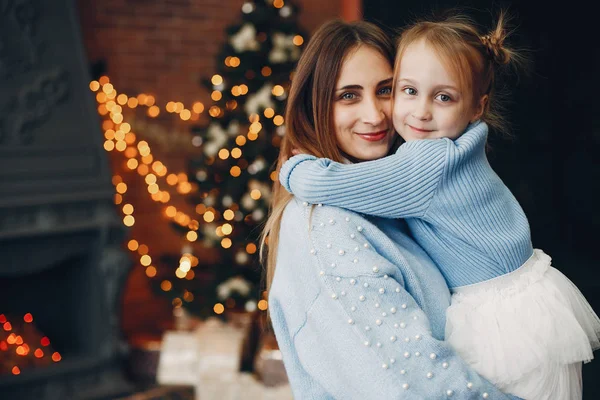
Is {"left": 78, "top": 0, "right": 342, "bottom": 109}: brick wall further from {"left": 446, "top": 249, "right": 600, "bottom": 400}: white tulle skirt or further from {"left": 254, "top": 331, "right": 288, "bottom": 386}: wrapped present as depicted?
{"left": 446, "top": 249, "right": 600, "bottom": 400}: white tulle skirt

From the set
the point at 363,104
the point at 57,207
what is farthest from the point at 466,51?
the point at 57,207

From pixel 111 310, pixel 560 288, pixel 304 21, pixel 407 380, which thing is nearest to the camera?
pixel 407 380

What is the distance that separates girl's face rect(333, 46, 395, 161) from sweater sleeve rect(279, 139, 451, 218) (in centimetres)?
17

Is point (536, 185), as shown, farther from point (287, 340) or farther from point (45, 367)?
point (45, 367)

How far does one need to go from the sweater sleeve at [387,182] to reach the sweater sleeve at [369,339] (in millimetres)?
Result: 73

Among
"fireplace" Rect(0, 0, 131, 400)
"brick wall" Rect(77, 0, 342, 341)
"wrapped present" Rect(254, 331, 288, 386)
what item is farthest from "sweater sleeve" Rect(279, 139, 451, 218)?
"brick wall" Rect(77, 0, 342, 341)

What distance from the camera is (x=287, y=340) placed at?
151cm

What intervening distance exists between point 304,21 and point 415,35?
10.9 feet

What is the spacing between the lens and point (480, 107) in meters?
1.57

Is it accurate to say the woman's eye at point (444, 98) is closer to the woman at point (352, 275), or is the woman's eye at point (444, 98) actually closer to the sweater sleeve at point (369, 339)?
the woman at point (352, 275)

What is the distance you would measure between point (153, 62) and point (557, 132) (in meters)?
2.55

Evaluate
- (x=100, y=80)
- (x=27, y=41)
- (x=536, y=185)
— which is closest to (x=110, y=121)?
(x=100, y=80)

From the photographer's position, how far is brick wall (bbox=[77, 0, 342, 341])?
14.2 ft

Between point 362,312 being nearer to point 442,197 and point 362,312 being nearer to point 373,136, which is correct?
point 442,197
